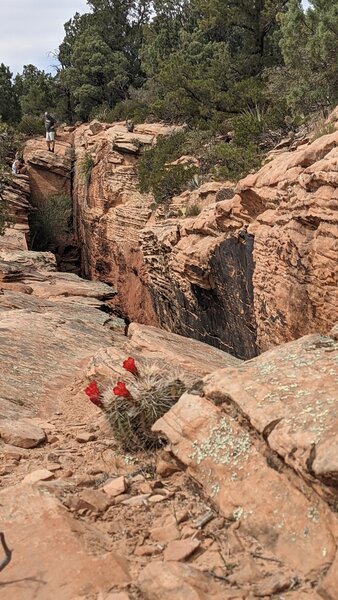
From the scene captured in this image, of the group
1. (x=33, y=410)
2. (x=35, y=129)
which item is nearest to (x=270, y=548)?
(x=33, y=410)

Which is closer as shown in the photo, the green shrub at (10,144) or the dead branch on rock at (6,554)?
the dead branch on rock at (6,554)

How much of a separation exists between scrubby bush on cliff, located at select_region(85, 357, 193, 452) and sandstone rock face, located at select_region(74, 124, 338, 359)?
379cm

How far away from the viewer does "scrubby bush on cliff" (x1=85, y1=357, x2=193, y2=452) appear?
17.4ft

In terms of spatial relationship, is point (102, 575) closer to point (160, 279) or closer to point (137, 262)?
point (160, 279)

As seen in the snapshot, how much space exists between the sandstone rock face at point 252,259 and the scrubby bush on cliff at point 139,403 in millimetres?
3792

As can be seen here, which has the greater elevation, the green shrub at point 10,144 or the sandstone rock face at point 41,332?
the green shrub at point 10,144

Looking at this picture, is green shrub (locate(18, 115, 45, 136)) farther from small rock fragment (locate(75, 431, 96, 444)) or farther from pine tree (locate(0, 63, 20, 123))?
small rock fragment (locate(75, 431, 96, 444))

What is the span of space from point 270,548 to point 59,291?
14685mm

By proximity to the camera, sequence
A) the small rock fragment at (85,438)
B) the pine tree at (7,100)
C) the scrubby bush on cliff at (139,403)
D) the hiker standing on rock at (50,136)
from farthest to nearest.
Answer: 1. the pine tree at (7,100)
2. the hiker standing on rock at (50,136)
3. the small rock fragment at (85,438)
4. the scrubby bush on cliff at (139,403)

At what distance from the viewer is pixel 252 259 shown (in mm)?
11008

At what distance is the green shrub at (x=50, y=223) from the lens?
32594 mm

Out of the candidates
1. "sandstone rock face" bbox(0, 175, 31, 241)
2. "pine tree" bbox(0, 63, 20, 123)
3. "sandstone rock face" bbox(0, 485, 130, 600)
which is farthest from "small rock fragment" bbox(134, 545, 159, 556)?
"pine tree" bbox(0, 63, 20, 123)

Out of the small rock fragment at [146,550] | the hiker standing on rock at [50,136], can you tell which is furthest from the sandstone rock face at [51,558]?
the hiker standing on rock at [50,136]

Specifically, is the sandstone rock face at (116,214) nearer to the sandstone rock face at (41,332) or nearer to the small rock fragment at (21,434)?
the sandstone rock face at (41,332)
